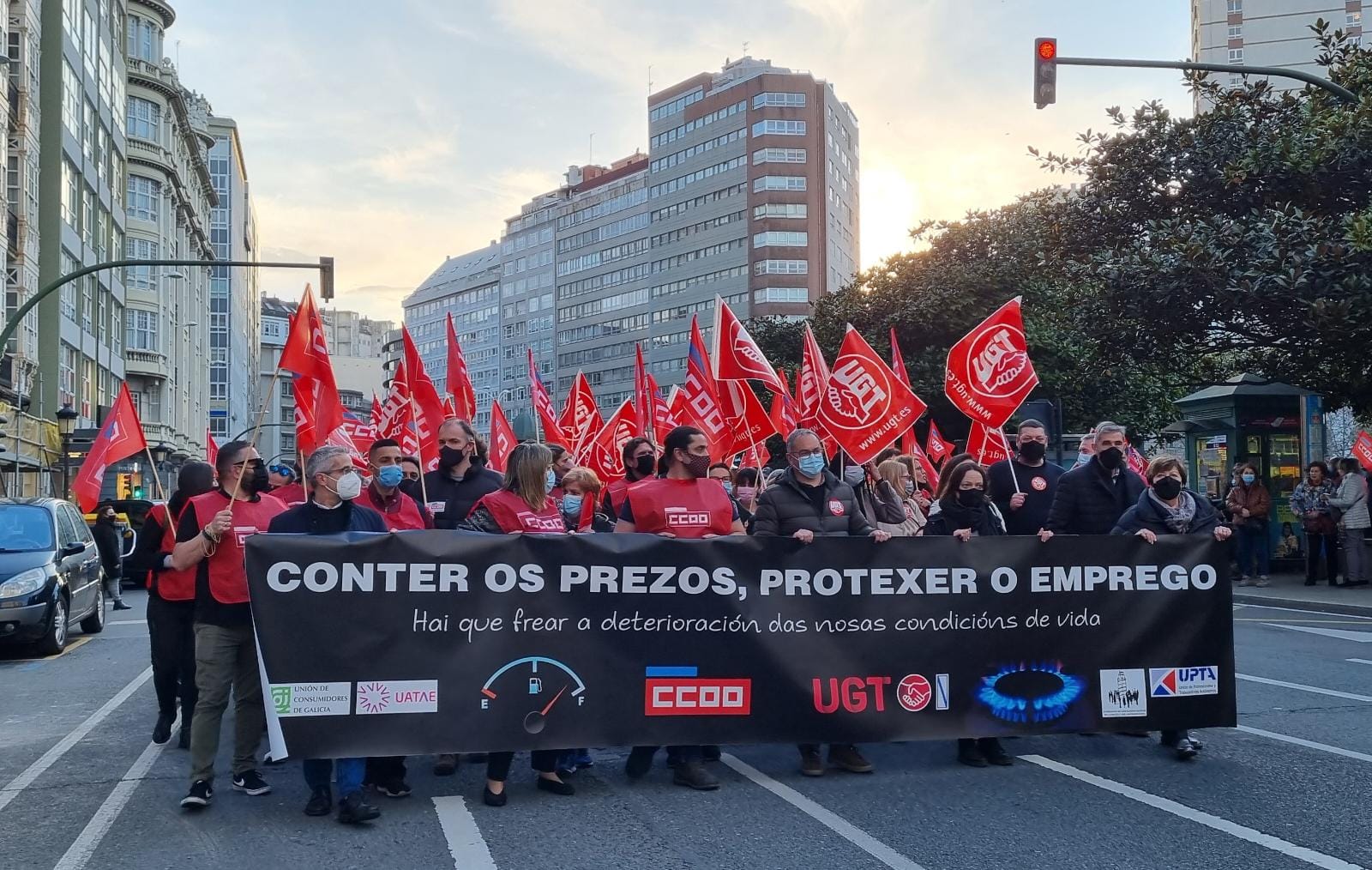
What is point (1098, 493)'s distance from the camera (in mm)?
8219

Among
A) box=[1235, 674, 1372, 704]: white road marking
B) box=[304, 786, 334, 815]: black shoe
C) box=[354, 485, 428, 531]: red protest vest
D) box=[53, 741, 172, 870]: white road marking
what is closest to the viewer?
box=[53, 741, 172, 870]: white road marking

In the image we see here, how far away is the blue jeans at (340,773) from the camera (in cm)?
597

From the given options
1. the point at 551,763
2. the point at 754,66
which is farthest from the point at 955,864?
the point at 754,66

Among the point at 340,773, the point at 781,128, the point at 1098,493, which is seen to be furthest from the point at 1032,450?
the point at 781,128

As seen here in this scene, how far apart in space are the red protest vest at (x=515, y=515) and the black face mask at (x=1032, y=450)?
357cm

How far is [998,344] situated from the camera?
10.8 m

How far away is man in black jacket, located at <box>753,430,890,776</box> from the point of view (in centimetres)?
704

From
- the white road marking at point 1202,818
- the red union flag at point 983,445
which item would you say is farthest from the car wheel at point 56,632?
the white road marking at point 1202,818

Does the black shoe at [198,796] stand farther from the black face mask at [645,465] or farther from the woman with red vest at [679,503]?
the black face mask at [645,465]

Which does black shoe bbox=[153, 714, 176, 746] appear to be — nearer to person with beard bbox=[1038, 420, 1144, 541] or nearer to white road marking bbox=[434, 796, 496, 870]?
white road marking bbox=[434, 796, 496, 870]

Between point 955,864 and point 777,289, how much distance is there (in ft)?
316

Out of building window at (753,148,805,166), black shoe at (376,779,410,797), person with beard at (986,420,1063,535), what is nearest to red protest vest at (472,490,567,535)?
black shoe at (376,779,410,797)

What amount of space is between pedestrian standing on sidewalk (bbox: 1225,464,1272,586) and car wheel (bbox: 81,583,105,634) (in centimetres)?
1538

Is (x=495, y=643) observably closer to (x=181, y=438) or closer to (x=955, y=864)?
(x=955, y=864)
